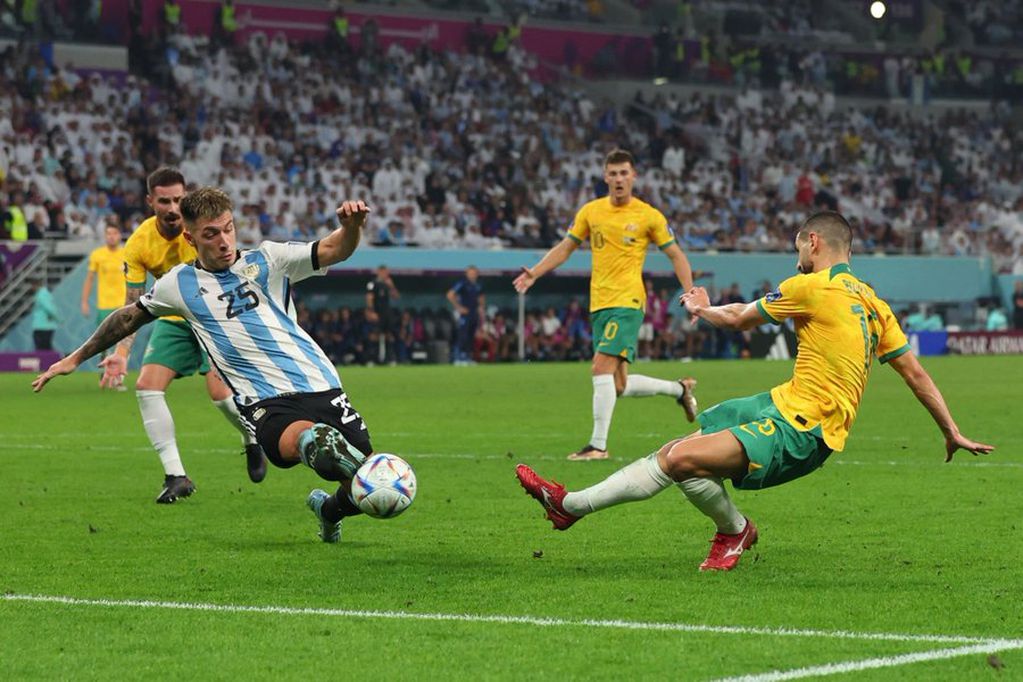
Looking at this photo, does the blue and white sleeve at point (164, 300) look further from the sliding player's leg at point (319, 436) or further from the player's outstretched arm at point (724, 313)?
the player's outstretched arm at point (724, 313)

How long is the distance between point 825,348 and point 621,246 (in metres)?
7.01

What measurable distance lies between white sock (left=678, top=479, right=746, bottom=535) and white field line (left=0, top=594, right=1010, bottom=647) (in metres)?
1.42

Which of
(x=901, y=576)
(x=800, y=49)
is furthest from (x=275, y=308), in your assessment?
(x=800, y=49)

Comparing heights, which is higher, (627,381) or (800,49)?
(800,49)

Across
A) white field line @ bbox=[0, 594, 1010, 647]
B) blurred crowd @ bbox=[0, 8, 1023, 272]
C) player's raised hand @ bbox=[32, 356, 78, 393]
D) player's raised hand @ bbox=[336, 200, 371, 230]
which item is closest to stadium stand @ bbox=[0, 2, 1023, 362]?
blurred crowd @ bbox=[0, 8, 1023, 272]

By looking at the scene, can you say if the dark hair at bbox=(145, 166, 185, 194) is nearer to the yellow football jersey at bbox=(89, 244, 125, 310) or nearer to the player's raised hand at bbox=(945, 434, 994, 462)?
the player's raised hand at bbox=(945, 434, 994, 462)

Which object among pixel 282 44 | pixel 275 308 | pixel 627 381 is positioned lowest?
pixel 627 381

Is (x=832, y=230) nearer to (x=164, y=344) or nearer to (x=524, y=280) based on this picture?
(x=164, y=344)

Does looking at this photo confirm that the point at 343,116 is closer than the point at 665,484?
No

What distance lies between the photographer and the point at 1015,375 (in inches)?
1180

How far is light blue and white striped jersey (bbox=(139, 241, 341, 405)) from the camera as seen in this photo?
8445 millimetres

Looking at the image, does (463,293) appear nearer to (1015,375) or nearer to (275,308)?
(1015,375)

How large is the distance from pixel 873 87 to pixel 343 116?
78.1 feet

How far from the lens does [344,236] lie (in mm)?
8219
